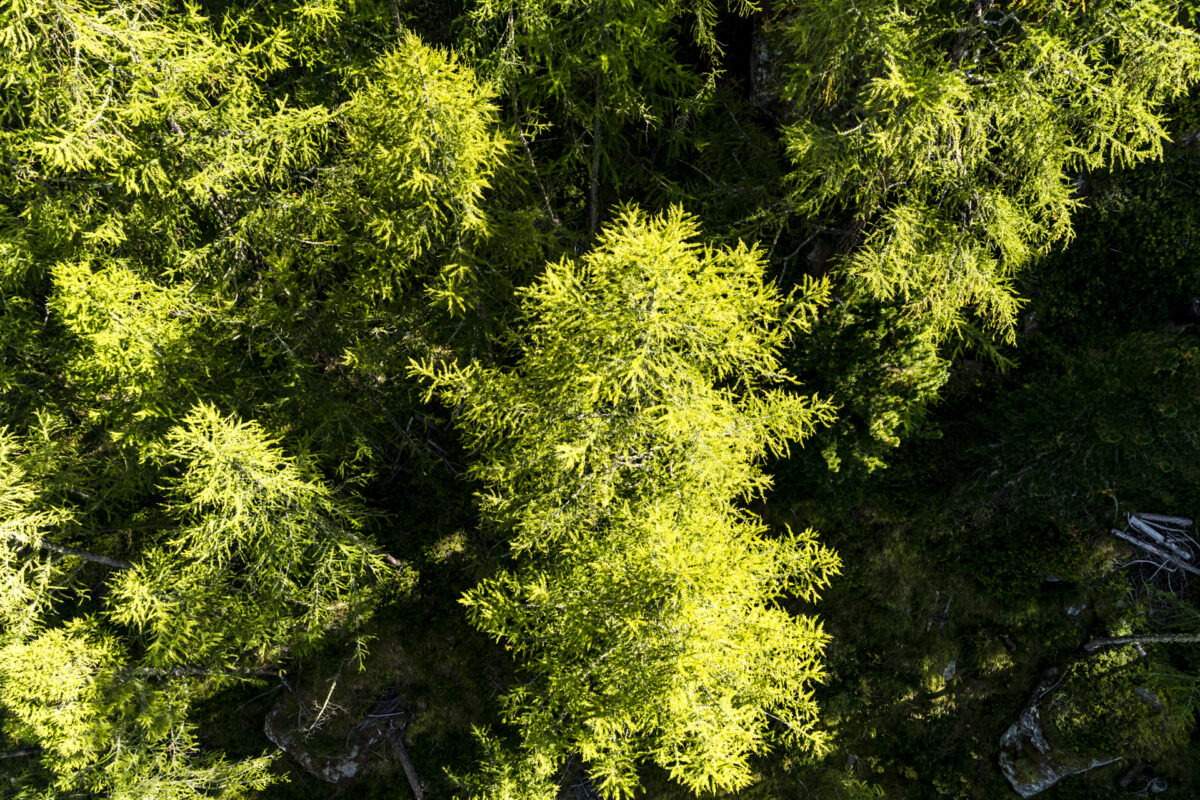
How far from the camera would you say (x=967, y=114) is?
6109 millimetres

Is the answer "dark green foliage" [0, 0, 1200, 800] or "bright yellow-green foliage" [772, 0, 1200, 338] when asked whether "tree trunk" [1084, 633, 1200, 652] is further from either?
"bright yellow-green foliage" [772, 0, 1200, 338]

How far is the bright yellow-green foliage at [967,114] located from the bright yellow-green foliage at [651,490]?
1584 millimetres

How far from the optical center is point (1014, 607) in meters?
11.8

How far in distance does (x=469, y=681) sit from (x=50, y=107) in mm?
13140

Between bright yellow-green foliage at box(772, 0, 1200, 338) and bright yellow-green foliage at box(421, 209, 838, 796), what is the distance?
1.58 metres

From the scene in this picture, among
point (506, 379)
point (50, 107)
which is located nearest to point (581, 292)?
point (506, 379)

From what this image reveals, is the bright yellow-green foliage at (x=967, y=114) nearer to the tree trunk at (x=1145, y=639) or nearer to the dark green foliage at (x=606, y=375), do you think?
the dark green foliage at (x=606, y=375)

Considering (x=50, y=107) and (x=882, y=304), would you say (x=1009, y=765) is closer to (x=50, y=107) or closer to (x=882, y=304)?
(x=882, y=304)

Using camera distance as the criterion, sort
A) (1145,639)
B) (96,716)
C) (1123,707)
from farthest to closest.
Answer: (1123,707) < (1145,639) < (96,716)

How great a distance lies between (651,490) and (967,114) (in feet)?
18.3

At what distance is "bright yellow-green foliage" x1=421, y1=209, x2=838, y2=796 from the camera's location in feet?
19.7

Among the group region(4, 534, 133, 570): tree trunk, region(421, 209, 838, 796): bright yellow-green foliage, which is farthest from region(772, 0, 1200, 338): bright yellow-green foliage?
region(4, 534, 133, 570): tree trunk

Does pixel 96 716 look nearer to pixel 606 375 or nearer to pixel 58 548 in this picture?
pixel 58 548

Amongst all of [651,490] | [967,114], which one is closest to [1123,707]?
[651,490]
